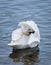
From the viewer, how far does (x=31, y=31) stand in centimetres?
1350

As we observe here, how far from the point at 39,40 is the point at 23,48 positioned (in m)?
0.53

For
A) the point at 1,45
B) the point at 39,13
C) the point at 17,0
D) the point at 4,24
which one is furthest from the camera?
the point at 17,0

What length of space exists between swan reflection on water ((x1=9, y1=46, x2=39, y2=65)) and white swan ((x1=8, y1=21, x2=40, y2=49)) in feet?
0.74

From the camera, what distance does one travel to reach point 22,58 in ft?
43.1

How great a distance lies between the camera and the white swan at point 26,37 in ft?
43.0

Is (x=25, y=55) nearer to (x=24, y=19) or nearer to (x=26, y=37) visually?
(x=26, y=37)

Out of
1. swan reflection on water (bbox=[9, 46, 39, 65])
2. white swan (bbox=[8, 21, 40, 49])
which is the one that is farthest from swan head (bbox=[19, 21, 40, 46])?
swan reflection on water (bbox=[9, 46, 39, 65])

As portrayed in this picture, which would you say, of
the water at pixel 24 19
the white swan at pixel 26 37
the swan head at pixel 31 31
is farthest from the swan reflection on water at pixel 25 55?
the swan head at pixel 31 31

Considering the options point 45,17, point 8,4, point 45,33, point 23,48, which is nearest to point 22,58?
point 23,48

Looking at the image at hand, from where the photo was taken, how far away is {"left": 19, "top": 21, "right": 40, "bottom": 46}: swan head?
43.5 feet

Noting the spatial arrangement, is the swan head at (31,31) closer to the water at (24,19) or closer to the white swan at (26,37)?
the white swan at (26,37)

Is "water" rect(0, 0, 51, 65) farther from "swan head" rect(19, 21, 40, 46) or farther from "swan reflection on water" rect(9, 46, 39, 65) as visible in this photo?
"swan head" rect(19, 21, 40, 46)

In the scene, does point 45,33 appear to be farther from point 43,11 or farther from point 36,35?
point 43,11

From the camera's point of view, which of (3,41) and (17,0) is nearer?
(3,41)
